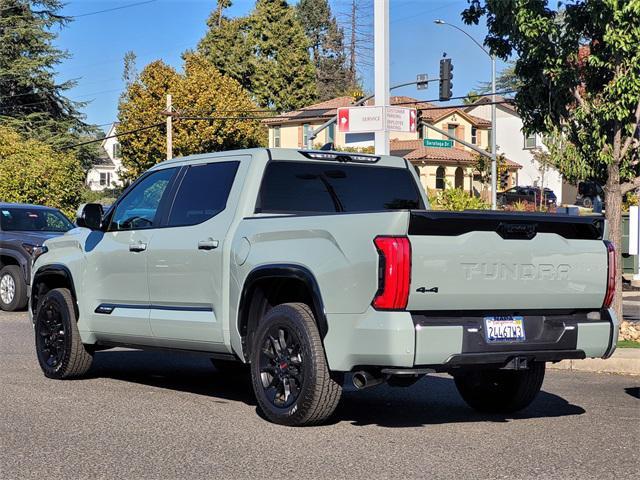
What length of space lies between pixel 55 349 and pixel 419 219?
452 cm

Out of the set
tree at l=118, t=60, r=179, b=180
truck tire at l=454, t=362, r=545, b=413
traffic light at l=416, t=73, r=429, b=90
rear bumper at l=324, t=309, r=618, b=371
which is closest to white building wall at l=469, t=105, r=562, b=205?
tree at l=118, t=60, r=179, b=180

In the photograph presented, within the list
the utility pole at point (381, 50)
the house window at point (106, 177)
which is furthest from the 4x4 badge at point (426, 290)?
the house window at point (106, 177)

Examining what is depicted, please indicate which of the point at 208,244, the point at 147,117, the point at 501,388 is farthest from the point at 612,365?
the point at 147,117

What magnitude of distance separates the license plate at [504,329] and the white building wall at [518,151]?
221 ft

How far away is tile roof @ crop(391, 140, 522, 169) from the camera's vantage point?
66125 millimetres

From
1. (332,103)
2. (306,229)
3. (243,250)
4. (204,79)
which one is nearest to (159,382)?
(243,250)

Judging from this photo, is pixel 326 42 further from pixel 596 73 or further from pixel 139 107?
pixel 596 73

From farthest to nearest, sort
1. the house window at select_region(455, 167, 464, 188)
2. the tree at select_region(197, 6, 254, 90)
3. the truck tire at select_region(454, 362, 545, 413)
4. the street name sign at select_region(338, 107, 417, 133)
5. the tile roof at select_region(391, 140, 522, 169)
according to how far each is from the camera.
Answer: the tree at select_region(197, 6, 254, 90) < the house window at select_region(455, 167, 464, 188) < the tile roof at select_region(391, 140, 522, 169) < the street name sign at select_region(338, 107, 417, 133) < the truck tire at select_region(454, 362, 545, 413)

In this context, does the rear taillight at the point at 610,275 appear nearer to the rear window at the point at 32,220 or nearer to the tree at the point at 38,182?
the rear window at the point at 32,220

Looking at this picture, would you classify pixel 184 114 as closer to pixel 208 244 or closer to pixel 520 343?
pixel 208 244

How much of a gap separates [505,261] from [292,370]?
163 centimetres

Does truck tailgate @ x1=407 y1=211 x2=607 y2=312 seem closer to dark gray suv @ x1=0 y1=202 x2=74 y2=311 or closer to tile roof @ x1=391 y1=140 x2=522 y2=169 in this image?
dark gray suv @ x1=0 y1=202 x2=74 y2=311

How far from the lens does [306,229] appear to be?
700 centimetres

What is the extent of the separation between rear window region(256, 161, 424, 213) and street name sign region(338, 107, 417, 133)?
21.6 ft
